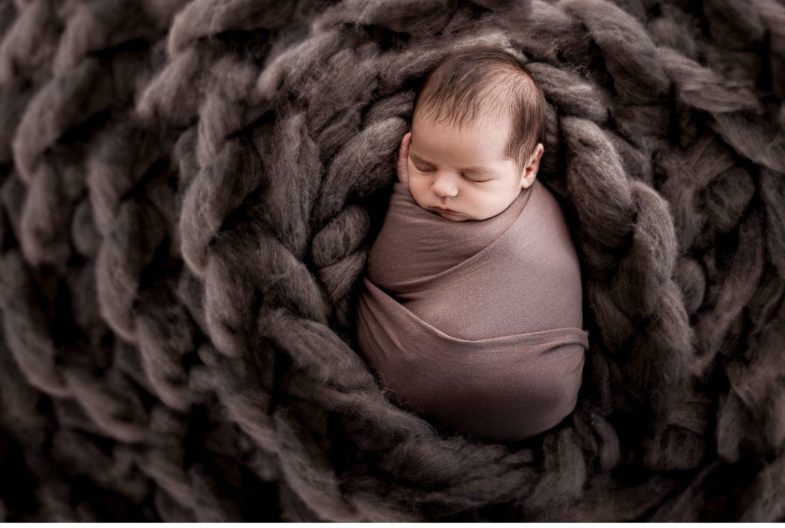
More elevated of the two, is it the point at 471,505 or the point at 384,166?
the point at 384,166

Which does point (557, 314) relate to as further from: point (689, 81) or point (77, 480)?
point (77, 480)

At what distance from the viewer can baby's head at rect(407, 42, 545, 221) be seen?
61 cm

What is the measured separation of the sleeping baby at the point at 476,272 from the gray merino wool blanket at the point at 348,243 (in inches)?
0.7

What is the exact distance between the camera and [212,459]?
26.1 inches

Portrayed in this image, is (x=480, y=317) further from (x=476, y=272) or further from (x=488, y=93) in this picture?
(x=488, y=93)

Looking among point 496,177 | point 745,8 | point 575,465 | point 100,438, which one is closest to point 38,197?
point 100,438

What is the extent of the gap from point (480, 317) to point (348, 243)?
112 millimetres

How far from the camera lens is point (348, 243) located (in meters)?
0.61

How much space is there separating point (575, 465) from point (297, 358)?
22 centimetres

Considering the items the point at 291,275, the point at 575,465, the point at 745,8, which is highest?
the point at 745,8

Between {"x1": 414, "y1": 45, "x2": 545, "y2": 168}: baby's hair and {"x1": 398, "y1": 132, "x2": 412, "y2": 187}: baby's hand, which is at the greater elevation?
{"x1": 414, "y1": 45, "x2": 545, "y2": 168}: baby's hair

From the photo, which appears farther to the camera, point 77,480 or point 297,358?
point 77,480

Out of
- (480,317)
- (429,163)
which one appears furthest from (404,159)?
(480,317)

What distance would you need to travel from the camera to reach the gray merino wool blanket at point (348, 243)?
594 millimetres
